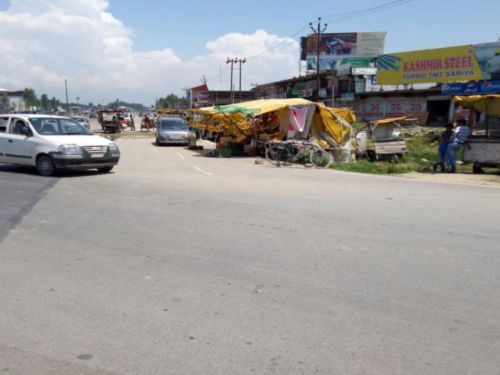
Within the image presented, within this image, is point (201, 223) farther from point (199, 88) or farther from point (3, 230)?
point (199, 88)

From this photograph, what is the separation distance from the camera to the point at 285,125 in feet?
63.6

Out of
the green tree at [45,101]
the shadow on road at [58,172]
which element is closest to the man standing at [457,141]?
the shadow on road at [58,172]

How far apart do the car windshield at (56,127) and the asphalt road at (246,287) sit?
152 inches

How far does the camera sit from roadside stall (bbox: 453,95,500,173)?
13.8m

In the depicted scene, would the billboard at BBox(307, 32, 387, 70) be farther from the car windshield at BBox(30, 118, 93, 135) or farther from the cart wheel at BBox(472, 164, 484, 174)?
the car windshield at BBox(30, 118, 93, 135)

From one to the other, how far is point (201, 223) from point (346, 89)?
42.6m

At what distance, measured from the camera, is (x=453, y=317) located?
3689 millimetres

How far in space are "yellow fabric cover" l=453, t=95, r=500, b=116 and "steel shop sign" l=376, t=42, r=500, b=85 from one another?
22449 mm

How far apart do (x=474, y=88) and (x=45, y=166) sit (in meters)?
28.4

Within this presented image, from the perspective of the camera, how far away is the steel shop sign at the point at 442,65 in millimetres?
33281

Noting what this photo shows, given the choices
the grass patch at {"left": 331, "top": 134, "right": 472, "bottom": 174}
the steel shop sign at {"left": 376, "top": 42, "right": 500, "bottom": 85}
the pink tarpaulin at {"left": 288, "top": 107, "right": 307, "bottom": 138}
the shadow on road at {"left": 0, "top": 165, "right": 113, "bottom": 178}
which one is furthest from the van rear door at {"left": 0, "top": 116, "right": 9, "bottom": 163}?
the steel shop sign at {"left": 376, "top": 42, "right": 500, "bottom": 85}

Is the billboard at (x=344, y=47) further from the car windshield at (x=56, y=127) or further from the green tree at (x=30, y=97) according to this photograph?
the green tree at (x=30, y=97)

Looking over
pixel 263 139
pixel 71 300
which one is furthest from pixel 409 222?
pixel 263 139

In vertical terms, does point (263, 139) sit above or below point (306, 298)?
above
